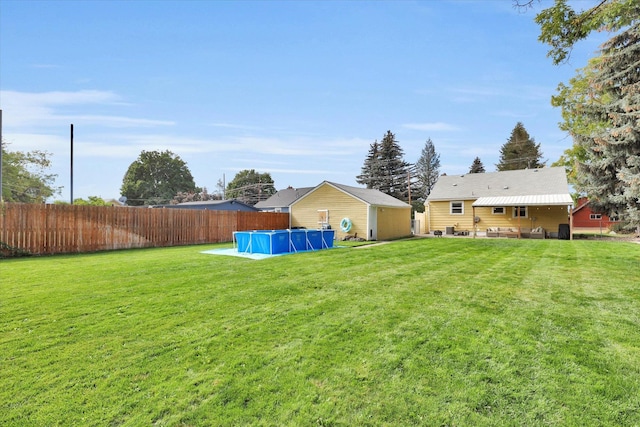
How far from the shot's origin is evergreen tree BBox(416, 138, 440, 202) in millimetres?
49875

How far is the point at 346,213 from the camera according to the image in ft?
64.5

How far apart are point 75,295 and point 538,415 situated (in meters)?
6.55

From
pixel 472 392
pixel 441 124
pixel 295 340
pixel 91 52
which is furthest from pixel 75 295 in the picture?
pixel 441 124

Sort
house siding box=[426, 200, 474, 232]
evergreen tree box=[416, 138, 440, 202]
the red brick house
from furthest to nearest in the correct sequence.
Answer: evergreen tree box=[416, 138, 440, 202]
the red brick house
house siding box=[426, 200, 474, 232]

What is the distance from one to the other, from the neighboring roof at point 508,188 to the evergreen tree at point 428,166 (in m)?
24.3

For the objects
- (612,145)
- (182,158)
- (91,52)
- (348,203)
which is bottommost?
(348,203)

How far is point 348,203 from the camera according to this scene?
1958cm

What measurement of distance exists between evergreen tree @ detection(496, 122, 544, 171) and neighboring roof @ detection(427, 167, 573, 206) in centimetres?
2639

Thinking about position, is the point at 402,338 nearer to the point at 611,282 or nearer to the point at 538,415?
the point at 538,415

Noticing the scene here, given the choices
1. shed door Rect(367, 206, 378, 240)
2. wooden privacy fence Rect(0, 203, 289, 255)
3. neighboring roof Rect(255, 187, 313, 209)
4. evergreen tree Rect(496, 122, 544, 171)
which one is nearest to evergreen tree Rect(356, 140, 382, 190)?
neighboring roof Rect(255, 187, 313, 209)

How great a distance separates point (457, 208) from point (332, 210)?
32.7 ft

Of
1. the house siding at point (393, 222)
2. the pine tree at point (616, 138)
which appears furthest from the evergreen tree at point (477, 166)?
the house siding at point (393, 222)

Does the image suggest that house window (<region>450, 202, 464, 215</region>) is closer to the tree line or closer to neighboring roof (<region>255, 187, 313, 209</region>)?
neighboring roof (<region>255, 187, 313, 209</region>)

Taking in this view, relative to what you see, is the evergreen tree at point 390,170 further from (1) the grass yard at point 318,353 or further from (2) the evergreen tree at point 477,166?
(1) the grass yard at point 318,353
